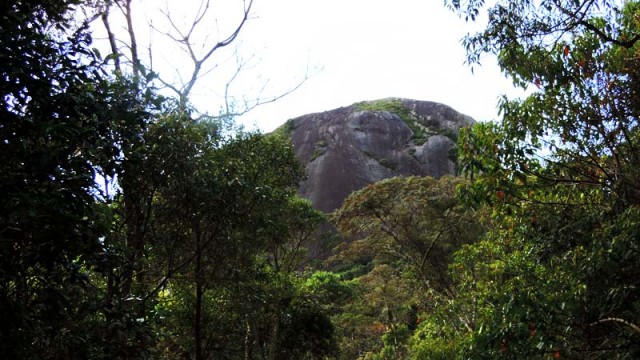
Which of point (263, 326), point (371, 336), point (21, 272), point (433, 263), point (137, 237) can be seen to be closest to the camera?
point (21, 272)

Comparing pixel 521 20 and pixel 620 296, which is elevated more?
pixel 521 20

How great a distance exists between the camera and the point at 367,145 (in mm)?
40156

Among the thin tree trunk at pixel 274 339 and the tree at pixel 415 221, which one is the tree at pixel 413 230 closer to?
the tree at pixel 415 221

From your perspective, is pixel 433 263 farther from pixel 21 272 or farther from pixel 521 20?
pixel 21 272

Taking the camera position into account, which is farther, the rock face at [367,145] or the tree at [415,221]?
the rock face at [367,145]

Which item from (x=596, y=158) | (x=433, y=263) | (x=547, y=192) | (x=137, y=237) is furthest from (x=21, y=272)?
(x=433, y=263)

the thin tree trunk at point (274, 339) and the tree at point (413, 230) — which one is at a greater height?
the tree at point (413, 230)

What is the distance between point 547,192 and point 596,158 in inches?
22.4

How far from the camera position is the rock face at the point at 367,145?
38.0 m

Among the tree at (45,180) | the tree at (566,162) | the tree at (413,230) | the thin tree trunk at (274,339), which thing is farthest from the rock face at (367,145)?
the tree at (45,180)

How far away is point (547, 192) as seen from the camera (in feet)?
17.7

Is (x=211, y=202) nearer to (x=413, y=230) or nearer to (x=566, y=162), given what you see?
(x=566, y=162)

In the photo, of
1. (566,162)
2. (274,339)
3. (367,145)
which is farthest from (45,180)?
(367,145)

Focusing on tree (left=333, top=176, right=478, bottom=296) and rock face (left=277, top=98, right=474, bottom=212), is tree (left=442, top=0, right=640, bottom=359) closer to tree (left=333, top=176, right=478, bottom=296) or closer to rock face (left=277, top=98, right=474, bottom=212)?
tree (left=333, top=176, right=478, bottom=296)
